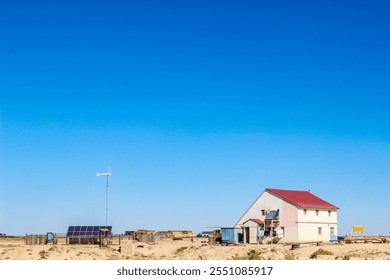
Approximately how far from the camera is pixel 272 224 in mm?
52594

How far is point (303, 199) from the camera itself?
55406mm

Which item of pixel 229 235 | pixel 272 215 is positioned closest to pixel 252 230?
pixel 272 215

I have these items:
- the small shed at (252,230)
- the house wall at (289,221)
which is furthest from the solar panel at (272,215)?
the small shed at (252,230)

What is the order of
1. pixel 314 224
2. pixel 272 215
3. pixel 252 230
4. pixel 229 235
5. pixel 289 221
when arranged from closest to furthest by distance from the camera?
pixel 229 235 < pixel 289 221 < pixel 252 230 < pixel 272 215 < pixel 314 224

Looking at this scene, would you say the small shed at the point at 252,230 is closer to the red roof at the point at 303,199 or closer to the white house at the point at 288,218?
the white house at the point at 288,218

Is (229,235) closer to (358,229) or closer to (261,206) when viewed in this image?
(261,206)

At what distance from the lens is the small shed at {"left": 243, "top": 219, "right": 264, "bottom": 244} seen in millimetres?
52250

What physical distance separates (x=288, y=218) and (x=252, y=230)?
3.52m

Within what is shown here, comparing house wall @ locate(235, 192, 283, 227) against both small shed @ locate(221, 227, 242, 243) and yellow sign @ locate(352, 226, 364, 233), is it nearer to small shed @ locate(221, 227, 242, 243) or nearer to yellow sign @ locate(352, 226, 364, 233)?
small shed @ locate(221, 227, 242, 243)

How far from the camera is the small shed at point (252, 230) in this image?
2057 inches

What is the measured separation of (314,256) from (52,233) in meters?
34.4

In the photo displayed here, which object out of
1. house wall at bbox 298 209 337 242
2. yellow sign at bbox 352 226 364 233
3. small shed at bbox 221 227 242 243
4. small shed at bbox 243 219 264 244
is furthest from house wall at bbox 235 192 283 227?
yellow sign at bbox 352 226 364 233

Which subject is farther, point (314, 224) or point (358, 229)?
point (358, 229)
